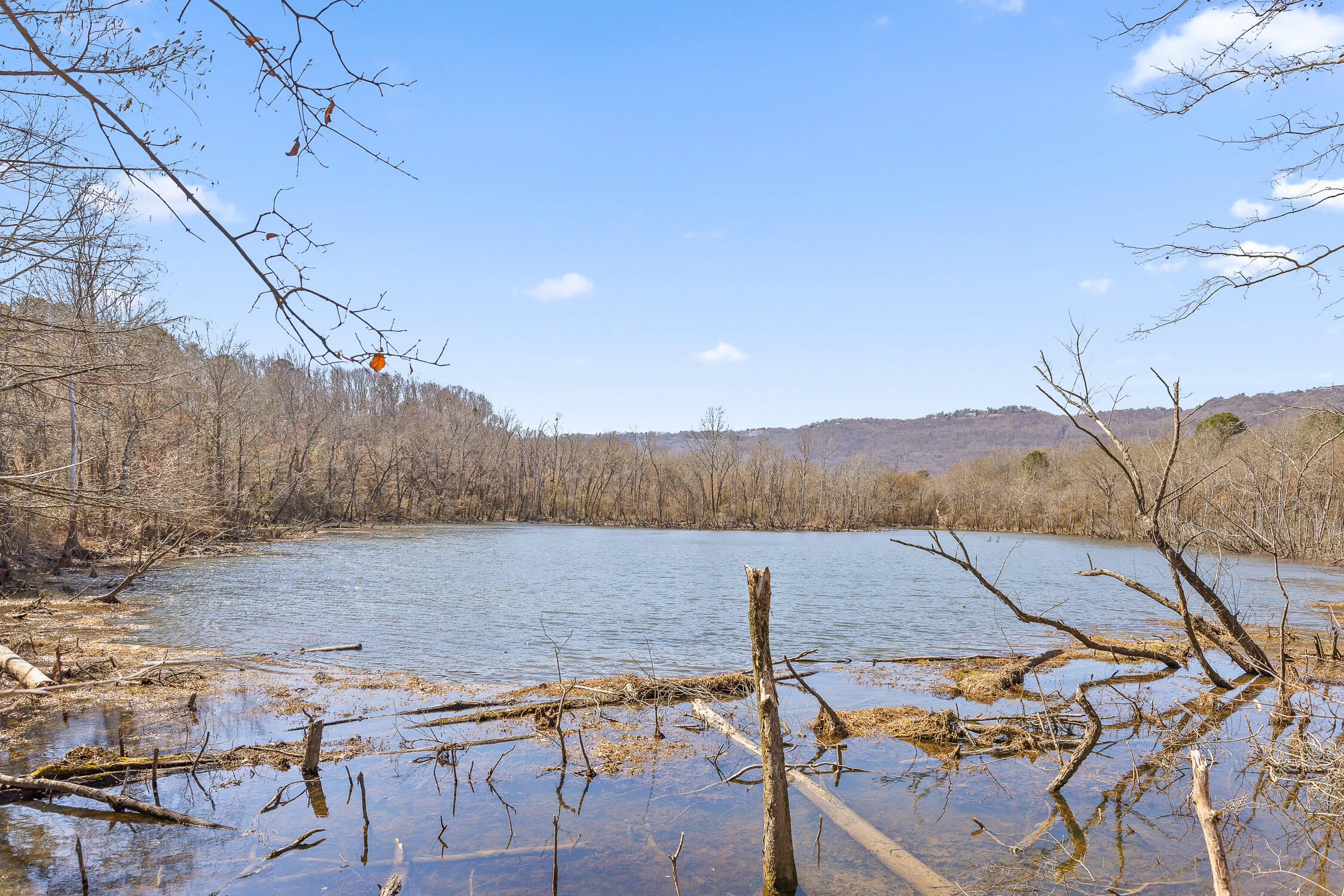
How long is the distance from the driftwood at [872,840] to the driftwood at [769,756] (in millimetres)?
1161

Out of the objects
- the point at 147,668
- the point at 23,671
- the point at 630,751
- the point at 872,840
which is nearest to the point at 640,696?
the point at 630,751

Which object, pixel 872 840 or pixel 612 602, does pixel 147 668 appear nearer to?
pixel 872 840

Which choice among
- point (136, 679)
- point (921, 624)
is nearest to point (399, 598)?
point (136, 679)

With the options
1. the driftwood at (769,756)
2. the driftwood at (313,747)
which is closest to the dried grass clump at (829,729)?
the driftwood at (769,756)

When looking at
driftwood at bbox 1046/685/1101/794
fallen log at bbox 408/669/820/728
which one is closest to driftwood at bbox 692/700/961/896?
fallen log at bbox 408/669/820/728

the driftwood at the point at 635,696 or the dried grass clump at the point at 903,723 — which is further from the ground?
the driftwood at the point at 635,696

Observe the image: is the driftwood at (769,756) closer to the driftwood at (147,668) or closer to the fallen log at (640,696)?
the fallen log at (640,696)

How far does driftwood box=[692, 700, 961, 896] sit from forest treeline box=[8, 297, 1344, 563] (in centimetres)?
413

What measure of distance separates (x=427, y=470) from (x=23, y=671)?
58.5 m

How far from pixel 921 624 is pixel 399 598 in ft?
47.6

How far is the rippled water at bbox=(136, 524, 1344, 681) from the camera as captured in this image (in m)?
15.0

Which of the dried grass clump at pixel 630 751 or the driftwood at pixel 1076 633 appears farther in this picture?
the driftwood at pixel 1076 633

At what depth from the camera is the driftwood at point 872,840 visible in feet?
19.5

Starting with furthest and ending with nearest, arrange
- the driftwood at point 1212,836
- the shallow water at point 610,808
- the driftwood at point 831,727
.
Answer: the driftwood at point 831,727 → the shallow water at point 610,808 → the driftwood at point 1212,836
